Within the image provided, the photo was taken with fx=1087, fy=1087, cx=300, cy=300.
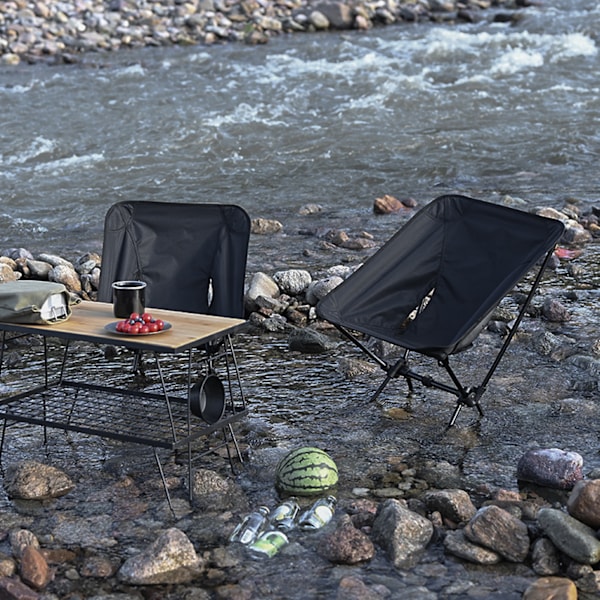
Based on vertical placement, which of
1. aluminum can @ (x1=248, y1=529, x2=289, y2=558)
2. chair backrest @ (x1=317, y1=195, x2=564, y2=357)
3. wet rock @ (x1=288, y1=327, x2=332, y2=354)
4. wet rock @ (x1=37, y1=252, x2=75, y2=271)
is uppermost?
chair backrest @ (x1=317, y1=195, x2=564, y2=357)

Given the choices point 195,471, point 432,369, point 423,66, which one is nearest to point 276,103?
point 423,66

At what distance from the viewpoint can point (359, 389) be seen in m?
4.45

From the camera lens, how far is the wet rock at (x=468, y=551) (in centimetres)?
301

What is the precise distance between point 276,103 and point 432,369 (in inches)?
287

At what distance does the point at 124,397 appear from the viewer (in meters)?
4.30

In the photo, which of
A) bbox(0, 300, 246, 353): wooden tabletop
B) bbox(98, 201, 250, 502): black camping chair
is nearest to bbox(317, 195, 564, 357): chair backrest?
bbox(98, 201, 250, 502): black camping chair

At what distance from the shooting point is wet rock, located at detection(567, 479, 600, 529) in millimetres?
3059

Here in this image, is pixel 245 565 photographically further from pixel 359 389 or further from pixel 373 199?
pixel 373 199

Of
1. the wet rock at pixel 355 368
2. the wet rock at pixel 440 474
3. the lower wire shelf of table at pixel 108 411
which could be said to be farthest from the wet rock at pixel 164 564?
the wet rock at pixel 355 368

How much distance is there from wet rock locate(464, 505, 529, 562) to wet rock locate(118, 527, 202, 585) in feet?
2.57

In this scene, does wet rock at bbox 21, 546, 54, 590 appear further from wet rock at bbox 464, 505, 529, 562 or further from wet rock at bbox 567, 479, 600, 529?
wet rock at bbox 567, 479, 600, 529

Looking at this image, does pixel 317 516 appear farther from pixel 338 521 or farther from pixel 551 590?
pixel 551 590

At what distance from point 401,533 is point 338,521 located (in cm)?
26

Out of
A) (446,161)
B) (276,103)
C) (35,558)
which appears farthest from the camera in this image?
(276,103)
